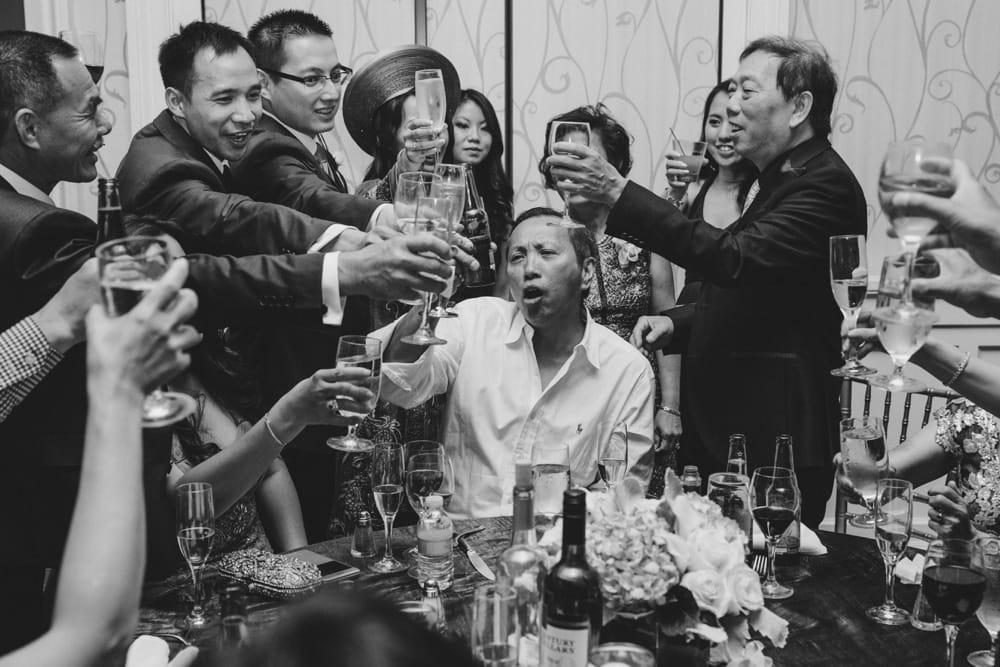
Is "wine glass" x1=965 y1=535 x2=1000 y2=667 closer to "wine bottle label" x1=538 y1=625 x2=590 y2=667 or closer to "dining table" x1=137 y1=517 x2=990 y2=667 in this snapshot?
"dining table" x1=137 y1=517 x2=990 y2=667

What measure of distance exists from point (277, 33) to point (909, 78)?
2764mm

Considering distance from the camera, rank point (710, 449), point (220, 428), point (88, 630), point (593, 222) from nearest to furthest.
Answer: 1. point (88, 630)
2. point (220, 428)
3. point (710, 449)
4. point (593, 222)

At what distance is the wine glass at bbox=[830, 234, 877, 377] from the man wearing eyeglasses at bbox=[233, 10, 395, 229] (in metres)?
1.37

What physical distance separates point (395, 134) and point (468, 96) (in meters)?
0.48

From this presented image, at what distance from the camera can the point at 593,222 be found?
315cm

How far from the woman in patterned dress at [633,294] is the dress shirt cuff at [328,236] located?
1.15m

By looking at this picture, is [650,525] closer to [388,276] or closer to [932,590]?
[932,590]

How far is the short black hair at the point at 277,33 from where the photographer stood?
3170 millimetres

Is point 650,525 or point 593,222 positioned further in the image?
point 593,222

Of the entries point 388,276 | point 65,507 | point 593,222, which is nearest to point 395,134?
point 593,222

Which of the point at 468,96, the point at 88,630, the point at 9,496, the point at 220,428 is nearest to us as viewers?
the point at 88,630

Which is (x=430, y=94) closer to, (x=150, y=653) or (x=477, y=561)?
(x=477, y=561)

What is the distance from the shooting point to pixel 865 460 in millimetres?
1943

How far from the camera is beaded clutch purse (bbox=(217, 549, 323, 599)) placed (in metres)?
1.74
